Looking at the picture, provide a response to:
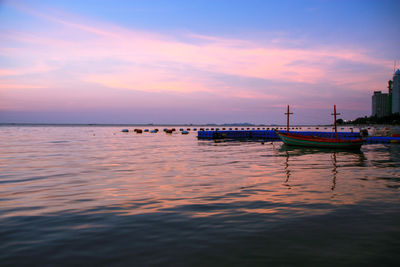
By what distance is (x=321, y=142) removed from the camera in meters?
45.4

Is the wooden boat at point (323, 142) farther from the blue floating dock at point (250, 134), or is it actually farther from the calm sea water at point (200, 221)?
the blue floating dock at point (250, 134)

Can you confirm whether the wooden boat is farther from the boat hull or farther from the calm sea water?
the calm sea water

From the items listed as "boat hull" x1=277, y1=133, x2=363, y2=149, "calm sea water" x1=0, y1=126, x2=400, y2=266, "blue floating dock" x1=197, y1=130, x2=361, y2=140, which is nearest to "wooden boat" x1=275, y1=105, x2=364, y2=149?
"boat hull" x1=277, y1=133, x2=363, y2=149

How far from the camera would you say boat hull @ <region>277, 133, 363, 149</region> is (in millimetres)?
43312

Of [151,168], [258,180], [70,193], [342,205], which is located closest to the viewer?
[342,205]

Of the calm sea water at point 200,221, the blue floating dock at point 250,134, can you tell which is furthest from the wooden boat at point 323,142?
the blue floating dock at point 250,134

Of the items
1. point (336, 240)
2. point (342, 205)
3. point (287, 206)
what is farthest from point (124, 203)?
point (342, 205)

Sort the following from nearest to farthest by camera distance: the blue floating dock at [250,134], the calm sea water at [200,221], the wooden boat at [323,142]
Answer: the calm sea water at [200,221]
the wooden boat at [323,142]
the blue floating dock at [250,134]

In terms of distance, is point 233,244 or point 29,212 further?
point 29,212

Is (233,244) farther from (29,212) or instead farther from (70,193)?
(70,193)

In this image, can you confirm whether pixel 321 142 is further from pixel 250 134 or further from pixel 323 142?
pixel 250 134

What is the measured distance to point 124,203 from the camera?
1301cm

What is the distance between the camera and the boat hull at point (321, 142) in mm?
43312

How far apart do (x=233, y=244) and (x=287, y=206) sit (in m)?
5.01
